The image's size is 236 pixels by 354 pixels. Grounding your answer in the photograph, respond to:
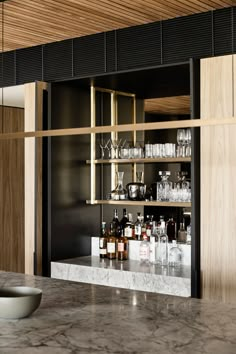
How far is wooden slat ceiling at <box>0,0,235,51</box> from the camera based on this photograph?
3.45 m

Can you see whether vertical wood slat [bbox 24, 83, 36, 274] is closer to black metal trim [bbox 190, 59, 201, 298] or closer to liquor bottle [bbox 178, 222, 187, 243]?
liquor bottle [bbox 178, 222, 187, 243]

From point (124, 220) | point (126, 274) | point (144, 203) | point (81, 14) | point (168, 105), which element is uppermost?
point (81, 14)

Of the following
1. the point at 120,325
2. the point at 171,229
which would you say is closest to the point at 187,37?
the point at 171,229

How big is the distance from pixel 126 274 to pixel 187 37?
67.1 inches

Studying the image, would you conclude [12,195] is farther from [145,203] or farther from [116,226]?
[145,203]

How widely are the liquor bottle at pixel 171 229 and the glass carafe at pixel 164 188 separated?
0.71ft

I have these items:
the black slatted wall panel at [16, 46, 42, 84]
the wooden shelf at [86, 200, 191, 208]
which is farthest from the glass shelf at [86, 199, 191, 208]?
the black slatted wall panel at [16, 46, 42, 84]

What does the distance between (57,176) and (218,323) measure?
112 inches

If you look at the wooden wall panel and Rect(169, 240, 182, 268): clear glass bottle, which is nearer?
Rect(169, 240, 182, 268): clear glass bottle

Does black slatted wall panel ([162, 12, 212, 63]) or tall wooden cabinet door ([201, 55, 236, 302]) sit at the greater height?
black slatted wall panel ([162, 12, 212, 63])

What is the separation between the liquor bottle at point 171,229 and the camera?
4445mm

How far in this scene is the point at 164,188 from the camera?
4383 millimetres

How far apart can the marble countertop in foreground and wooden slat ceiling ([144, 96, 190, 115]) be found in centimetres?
241

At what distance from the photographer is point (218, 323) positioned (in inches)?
73.1
